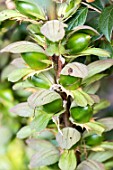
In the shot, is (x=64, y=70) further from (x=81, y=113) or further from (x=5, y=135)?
(x=5, y=135)

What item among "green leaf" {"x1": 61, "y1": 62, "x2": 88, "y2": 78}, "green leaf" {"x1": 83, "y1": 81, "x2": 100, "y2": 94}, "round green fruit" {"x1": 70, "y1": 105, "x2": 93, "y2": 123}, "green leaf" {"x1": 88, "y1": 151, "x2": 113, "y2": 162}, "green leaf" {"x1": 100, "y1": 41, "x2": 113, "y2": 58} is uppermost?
"green leaf" {"x1": 100, "y1": 41, "x2": 113, "y2": 58}

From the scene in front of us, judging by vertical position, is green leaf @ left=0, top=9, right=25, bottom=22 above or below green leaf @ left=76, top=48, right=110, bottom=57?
above

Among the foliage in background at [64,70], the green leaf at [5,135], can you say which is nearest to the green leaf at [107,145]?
the foliage in background at [64,70]

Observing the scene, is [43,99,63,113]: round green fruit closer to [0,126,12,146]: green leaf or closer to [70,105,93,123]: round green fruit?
[70,105,93,123]: round green fruit

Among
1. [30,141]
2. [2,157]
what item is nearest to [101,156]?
[30,141]

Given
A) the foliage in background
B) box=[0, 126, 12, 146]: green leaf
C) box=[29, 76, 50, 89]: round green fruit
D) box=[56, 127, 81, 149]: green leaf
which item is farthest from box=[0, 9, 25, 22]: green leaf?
box=[0, 126, 12, 146]: green leaf

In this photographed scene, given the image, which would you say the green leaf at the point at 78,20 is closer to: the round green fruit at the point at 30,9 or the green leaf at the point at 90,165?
the round green fruit at the point at 30,9
